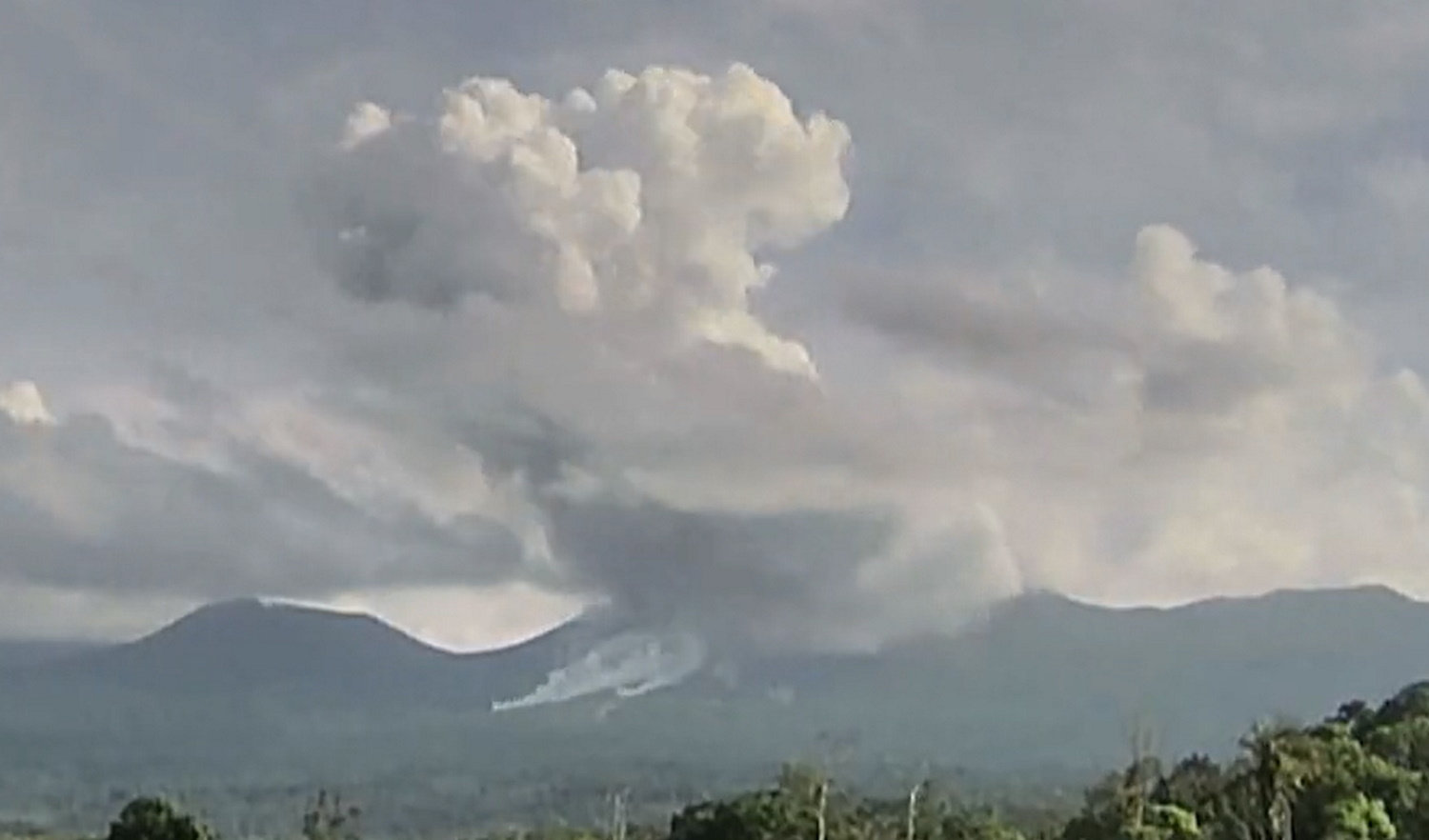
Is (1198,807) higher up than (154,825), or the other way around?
(1198,807)

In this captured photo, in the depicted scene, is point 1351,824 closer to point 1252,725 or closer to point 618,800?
point 1252,725

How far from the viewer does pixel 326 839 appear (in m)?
86.1

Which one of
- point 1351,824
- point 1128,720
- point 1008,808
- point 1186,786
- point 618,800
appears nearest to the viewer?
point 1351,824

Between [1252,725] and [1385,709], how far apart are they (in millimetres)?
41093

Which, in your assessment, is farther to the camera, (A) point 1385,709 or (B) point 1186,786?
(A) point 1385,709

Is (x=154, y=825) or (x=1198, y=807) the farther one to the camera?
(x=1198, y=807)

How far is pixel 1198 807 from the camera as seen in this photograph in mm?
73562

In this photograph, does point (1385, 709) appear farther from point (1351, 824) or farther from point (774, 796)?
point (1351, 824)

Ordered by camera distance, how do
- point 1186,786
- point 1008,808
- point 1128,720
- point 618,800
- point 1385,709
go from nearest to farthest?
1. point 1128,720
2. point 1186,786
3. point 618,800
4. point 1385,709
5. point 1008,808

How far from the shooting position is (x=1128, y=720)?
248ft

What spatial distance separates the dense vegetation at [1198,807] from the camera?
61844mm

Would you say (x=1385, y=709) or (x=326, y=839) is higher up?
(x=1385, y=709)

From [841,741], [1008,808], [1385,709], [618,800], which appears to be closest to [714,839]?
[841,741]

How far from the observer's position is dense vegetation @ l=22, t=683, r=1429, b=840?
61844mm
